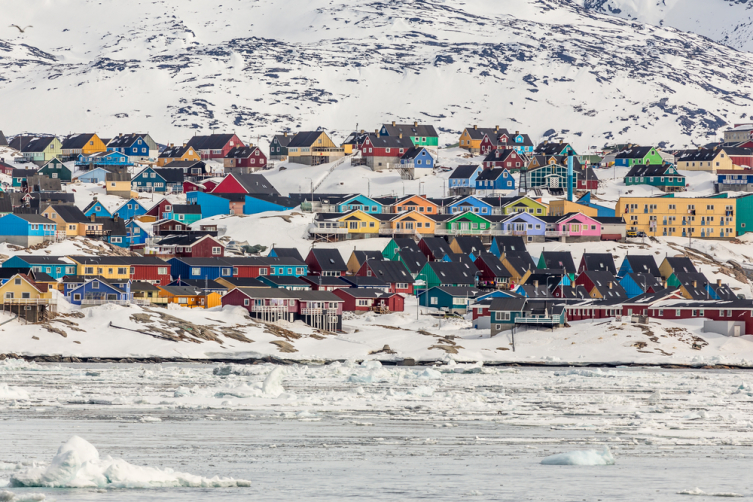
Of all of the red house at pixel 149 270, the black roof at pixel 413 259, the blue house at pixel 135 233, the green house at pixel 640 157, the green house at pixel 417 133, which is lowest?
the red house at pixel 149 270

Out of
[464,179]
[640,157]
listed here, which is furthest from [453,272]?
[640,157]

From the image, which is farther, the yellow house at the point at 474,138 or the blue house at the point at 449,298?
the yellow house at the point at 474,138

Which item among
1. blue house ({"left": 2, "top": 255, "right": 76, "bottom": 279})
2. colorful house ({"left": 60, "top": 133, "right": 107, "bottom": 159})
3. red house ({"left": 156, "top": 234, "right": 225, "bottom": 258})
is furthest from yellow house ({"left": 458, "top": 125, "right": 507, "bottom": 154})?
blue house ({"left": 2, "top": 255, "right": 76, "bottom": 279})

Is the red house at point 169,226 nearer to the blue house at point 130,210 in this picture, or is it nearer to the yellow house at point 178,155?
the blue house at point 130,210

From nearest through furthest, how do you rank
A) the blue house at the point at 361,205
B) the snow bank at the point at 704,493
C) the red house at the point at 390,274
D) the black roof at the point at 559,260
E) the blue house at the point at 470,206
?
the snow bank at the point at 704,493 → the red house at the point at 390,274 → the black roof at the point at 559,260 → the blue house at the point at 361,205 → the blue house at the point at 470,206

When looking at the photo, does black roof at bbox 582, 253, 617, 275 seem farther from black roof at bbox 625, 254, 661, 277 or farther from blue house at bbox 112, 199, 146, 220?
blue house at bbox 112, 199, 146, 220

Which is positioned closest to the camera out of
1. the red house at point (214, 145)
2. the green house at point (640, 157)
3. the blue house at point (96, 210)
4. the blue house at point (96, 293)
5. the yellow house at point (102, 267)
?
the blue house at point (96, 293)

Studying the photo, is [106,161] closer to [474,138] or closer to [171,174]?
[171,174]

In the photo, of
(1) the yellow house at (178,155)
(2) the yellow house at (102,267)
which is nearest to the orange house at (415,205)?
(2) the yellow house at (102,267)
